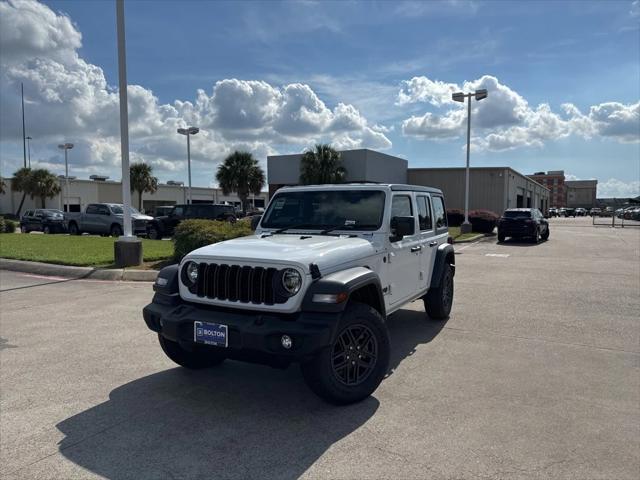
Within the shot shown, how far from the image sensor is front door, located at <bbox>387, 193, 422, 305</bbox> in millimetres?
5117

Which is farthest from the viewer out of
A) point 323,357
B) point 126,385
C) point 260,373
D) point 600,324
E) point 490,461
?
point 600,324

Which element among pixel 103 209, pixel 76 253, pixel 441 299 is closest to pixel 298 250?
pixel 441 299

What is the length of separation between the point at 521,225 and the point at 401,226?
18.7 meters

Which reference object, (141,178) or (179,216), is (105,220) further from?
(141,178)

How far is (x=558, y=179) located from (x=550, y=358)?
15559 centimetres

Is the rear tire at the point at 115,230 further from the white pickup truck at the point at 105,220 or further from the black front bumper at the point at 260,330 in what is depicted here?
the black front bumper at the point at 260,330

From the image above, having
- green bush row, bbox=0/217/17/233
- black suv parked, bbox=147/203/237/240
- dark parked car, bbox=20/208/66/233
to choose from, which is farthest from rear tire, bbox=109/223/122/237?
dark parked car, bbox=20/208/66/233

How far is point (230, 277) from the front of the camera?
4008 millimetres

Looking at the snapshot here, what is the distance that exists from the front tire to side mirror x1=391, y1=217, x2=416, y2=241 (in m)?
1.04

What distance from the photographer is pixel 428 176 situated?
4166cm

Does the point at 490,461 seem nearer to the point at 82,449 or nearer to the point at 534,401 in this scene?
the point at 534,401

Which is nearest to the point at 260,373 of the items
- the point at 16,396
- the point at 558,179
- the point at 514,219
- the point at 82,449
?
the point at 82,449

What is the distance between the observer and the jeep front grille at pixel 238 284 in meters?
3.84

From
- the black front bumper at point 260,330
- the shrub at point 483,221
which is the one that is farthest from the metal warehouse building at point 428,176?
the black front bumper at point 260,330
